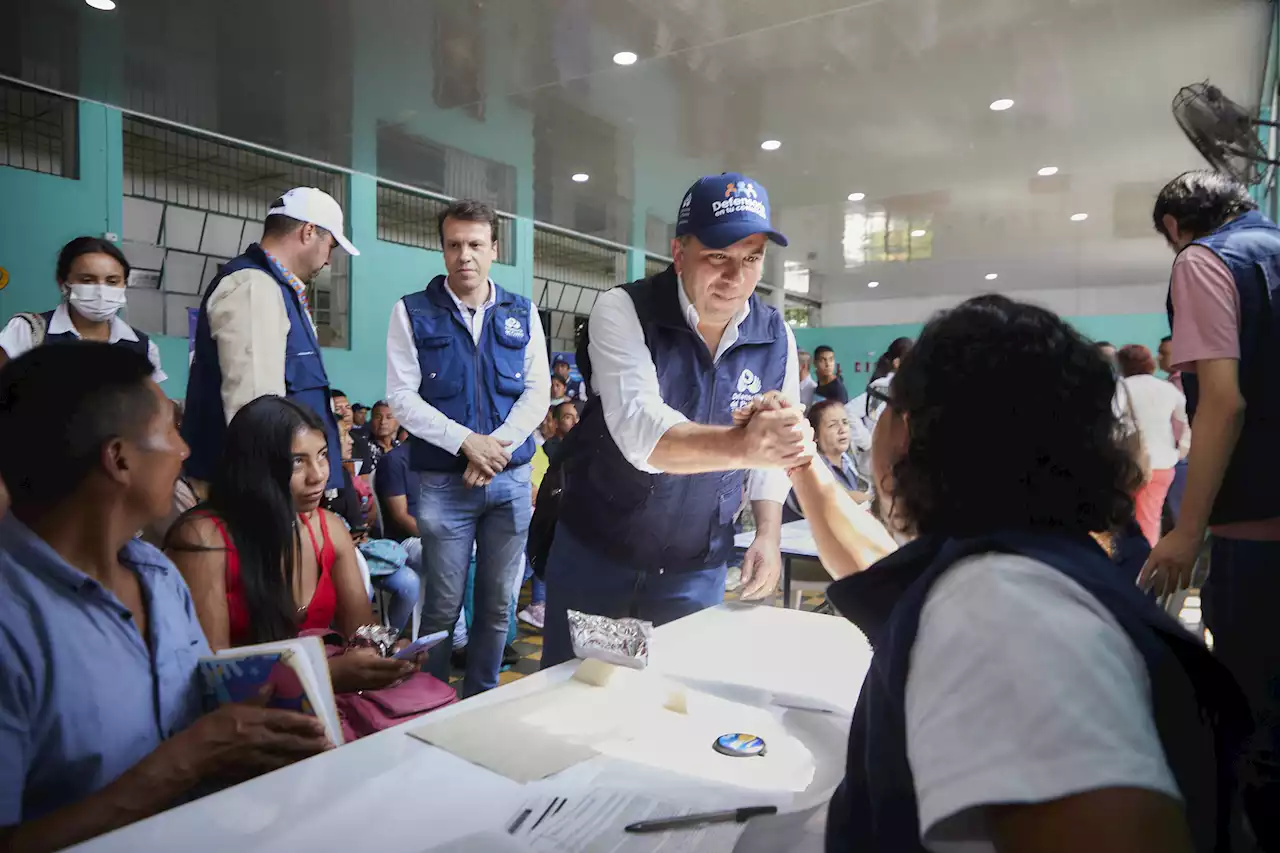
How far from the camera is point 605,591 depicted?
1.86 meters

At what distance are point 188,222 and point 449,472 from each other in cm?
616

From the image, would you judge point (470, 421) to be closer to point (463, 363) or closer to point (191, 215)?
point (463, 363)

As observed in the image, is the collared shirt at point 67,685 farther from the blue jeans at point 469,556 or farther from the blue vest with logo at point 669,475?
the blue jeans at point 469,556

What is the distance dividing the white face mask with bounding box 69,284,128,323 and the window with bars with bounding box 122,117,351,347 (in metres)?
3.42

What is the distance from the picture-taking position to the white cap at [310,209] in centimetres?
259

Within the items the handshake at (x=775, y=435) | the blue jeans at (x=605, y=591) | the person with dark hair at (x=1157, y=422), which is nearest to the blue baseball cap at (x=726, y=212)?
the handshake at (x=775, y=435)

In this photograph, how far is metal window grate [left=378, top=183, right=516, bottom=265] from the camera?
327 inches

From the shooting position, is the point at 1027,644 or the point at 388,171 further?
the point at 388,171

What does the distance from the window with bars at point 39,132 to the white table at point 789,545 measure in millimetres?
5821

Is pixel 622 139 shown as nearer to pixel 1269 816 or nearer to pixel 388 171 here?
pixel 388 171

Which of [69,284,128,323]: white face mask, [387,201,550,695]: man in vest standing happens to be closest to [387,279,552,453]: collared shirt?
[387,201,550,695]: man in vest standing

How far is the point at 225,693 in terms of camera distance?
122 centimetres

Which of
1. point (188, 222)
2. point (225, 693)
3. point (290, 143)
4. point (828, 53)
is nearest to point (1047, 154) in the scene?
point (828, 53)

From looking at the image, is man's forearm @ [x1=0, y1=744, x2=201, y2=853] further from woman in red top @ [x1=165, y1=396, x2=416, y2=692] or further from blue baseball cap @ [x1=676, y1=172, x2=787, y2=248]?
blue baseball cap @ [x1=676, y1=172, x2=787, y2=248]
